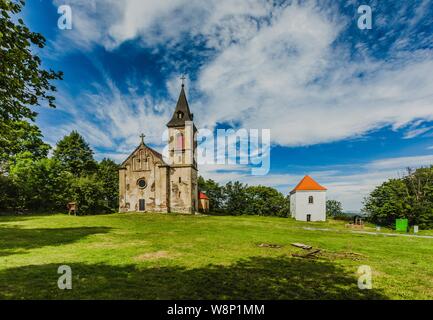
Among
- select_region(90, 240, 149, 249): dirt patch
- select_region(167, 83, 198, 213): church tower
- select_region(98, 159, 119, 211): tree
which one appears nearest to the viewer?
select_region(90, 240, 149, 249): dirt patch

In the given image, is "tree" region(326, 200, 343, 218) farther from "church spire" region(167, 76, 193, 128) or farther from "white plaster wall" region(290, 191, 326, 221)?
"church spire" region(167, 76, 193, 128)

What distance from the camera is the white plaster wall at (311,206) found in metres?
42.5

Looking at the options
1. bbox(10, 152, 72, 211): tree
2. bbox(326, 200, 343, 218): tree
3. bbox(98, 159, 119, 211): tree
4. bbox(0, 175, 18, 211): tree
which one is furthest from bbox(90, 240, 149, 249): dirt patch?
bbox(326, 200, 343, 218): tree

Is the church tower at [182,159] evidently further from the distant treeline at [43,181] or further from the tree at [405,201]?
the tree at [405,201]

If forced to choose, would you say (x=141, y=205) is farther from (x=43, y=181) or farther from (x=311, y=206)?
(x=311, y=206)

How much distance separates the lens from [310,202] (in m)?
43.2

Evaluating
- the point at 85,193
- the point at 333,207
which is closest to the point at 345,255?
the point at 85,193

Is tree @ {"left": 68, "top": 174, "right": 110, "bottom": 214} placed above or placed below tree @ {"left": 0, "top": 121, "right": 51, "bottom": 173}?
below

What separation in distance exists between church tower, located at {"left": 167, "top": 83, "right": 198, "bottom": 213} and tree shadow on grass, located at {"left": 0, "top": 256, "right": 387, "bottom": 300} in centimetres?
3054

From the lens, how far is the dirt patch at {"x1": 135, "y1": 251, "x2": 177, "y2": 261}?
8934 millimetres

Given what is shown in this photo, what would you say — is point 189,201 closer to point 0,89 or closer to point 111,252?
point 111,252

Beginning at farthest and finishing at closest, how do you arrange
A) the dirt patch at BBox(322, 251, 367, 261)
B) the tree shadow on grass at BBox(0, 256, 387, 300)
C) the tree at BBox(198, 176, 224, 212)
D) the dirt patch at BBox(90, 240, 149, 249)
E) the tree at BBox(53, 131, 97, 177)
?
1. the tree at BBox(198, 176, 224, 212)
2. the tree at BBox(53, 131, 97, 177)
3. the dirt patch at BBox(90, 240, 149, 249)
4. the dirt patch at BBox(322, 251, 367, 261)
5. the tree shadow on grass at BBox(0, 256, 387, 300)
